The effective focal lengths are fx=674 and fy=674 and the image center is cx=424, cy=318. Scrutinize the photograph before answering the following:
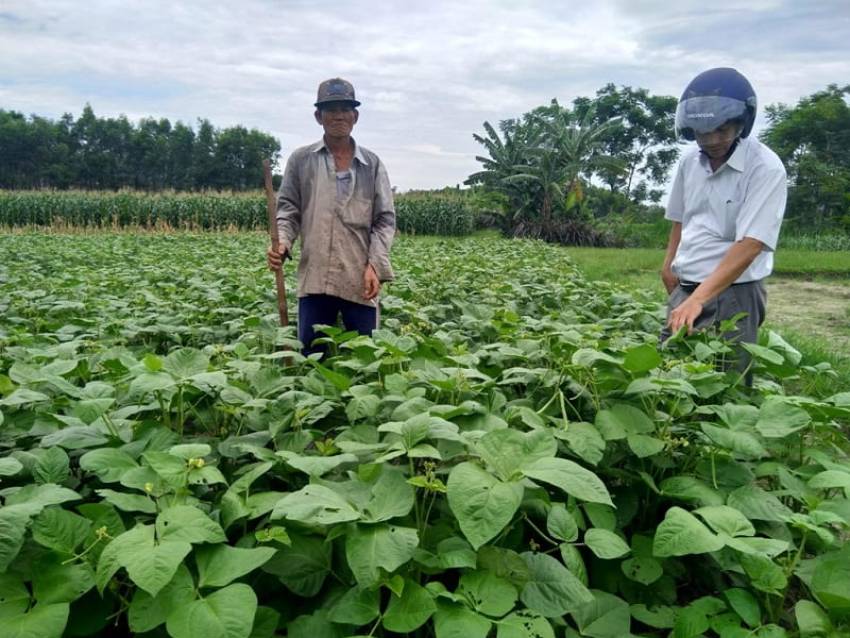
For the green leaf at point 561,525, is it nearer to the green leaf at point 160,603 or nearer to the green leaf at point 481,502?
the green leaf at point 481,502

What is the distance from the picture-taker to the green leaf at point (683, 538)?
54.4 inches

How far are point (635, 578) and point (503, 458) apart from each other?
496mm

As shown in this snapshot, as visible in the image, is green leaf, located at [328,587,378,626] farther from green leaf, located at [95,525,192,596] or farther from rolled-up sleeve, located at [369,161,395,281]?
rolled-up sleeve, located at [369,161,395,281]

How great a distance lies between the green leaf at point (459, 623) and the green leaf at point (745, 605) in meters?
0.59

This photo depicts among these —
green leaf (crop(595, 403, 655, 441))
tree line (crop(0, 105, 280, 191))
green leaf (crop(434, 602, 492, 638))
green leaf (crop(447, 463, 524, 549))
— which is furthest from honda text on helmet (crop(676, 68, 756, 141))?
tree line (crop(0, 105, 280, 191))

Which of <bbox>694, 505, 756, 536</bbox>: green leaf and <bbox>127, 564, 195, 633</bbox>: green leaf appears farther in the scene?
<bbox>694, 505, 756, 536</bbox>: green leaf

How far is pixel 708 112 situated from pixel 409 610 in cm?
230

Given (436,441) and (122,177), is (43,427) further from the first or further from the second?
(122,177)

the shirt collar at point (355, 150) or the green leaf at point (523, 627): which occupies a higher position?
the shirt collar at point (355, 150)

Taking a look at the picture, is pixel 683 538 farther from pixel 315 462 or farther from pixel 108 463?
pixel 108 463

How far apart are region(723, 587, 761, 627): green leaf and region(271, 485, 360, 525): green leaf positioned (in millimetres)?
859

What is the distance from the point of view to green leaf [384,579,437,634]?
1258 mm

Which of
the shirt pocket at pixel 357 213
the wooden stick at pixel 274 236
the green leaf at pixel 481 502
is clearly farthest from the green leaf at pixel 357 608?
the shirt pocket at pixel 357 213

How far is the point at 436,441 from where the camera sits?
1680 mm
